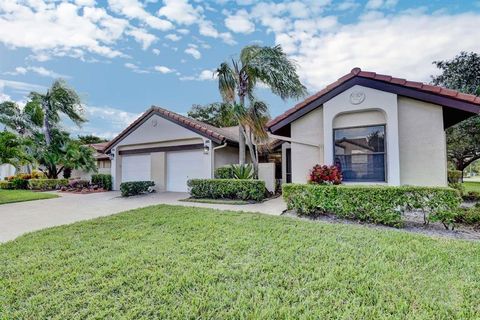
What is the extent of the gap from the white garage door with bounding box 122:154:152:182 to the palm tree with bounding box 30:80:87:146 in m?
9.01

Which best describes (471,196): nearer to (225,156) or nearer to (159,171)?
(225,156)

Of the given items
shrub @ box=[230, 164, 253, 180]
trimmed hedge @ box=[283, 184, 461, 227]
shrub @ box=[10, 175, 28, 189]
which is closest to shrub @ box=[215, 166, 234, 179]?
shrub @ box=[230, 164, 253, 180]

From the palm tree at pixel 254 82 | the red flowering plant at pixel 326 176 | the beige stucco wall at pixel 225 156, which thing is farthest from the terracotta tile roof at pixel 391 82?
the beige stucco wall at pixel 225 156

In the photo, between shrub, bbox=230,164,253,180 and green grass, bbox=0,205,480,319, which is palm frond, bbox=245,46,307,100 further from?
green grass, bbox=0,205,480,319

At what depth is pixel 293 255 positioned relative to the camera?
4270 mm

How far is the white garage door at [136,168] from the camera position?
17.3 metres

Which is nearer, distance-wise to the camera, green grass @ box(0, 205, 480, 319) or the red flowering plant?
green grass @ box(0, 205, 480, 319)

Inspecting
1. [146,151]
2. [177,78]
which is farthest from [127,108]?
[146,151]

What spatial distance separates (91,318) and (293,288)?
2.43m

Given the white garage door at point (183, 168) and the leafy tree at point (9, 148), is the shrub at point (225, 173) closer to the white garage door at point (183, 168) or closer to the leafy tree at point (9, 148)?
the white garage door at point (183, 168)

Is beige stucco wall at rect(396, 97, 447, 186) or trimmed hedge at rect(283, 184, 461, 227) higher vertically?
beige stucco wall at rect(396, 97, 447, 186)

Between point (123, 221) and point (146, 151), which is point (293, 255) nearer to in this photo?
point (123, 221)

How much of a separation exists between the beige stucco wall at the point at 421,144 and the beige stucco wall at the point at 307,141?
2736 mm

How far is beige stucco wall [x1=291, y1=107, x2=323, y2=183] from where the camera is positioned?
9.65 metres
